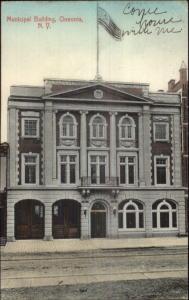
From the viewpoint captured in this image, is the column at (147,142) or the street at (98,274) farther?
the column at (147,142)

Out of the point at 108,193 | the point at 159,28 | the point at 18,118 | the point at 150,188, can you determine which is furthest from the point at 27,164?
the point at 159,28

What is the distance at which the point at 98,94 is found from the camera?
13.2 meters

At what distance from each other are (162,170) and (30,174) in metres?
4.57

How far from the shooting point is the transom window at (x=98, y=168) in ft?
47.5

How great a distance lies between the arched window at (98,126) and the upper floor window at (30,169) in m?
2.19

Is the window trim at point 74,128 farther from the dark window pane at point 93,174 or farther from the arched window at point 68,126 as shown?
the dark window pane at point 93,174

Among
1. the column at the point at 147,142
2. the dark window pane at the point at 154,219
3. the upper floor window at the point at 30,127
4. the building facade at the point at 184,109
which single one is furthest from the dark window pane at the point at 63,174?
the building facade at the point at 184,109

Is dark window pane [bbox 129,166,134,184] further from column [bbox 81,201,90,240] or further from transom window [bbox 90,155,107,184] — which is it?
column [bbox 81,201,90,240]

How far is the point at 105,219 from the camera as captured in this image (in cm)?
1427

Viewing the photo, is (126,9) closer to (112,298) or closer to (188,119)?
(188,119)

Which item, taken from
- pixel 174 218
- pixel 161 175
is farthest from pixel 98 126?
pixel 174 218

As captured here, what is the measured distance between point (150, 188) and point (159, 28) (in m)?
5.29

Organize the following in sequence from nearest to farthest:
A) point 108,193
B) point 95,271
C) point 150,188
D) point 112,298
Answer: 1. point 112,298
2. point 95,271
3. point 150,188
4. point 108,193

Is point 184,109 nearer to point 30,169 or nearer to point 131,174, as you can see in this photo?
point 131,174
